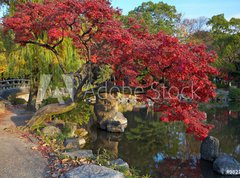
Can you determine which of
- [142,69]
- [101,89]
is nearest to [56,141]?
[101,89]

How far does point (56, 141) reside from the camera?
777cm

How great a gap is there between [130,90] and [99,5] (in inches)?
95.2

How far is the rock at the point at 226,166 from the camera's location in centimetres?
804

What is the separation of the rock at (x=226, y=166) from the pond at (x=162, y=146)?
24cm

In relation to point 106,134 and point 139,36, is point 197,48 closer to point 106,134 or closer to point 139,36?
point 139,36

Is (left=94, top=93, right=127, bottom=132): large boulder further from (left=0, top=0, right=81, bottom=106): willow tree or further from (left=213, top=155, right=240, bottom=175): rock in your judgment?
(left=213, top=155, right=240, bottom=175): rock

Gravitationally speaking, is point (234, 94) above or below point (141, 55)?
below

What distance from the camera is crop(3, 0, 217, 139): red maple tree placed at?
626cm

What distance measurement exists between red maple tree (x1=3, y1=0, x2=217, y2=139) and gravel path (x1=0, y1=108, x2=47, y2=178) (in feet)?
9.27

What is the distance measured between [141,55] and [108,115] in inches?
267

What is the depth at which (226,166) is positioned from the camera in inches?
320

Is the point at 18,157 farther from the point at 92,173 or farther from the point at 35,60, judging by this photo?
the point at 35,60

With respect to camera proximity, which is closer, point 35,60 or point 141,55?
point 141,55

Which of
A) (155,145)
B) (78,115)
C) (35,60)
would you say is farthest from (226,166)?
(35,60)
